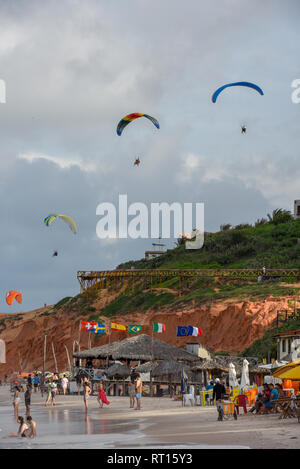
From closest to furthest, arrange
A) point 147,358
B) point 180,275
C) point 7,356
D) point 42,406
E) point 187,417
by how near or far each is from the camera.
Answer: point 187,417 < point 42,406 < point 147,358 < point 180,275 < point 7,356

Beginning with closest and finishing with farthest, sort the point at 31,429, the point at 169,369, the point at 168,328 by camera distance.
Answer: the point at 31,429
the point at 169,369
the point at 168,328

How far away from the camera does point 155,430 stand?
1591 cm

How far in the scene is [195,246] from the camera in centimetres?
7444

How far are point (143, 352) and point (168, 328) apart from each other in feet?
55.7

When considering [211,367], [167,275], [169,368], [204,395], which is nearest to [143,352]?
[169,368]

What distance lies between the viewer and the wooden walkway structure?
53656 mm

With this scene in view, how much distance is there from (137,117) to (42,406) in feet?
46.8

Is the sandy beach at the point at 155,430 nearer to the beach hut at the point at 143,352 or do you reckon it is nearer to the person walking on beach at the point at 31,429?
the person walking on beach at the point at 31,429

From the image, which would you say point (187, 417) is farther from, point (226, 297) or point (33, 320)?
point (33, 320)

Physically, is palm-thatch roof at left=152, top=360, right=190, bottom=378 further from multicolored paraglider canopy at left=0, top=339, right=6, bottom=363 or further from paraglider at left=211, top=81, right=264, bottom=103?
multicolored paraglider canopy at left=0, top=339, right=6, bottom=363

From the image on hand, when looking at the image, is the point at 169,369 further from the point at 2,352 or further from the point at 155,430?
the point at 2,352

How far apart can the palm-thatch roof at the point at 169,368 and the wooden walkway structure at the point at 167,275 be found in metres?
23.6

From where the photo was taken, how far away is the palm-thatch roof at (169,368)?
29.9m
